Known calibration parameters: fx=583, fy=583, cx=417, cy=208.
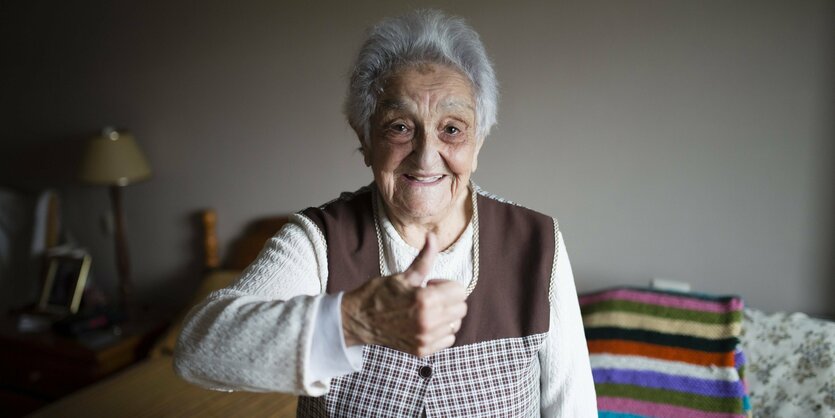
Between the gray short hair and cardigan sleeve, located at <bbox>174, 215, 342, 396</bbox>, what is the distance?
1.38ft

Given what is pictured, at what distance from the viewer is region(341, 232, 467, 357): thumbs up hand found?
701 mm

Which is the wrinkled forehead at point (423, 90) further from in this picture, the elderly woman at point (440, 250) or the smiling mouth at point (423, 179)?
the smiling mouth at point (423, 179)

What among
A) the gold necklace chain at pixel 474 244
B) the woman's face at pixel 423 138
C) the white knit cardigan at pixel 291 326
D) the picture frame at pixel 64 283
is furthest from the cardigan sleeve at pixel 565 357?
the picture frame at pixel 64 283

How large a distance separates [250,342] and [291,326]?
64mm

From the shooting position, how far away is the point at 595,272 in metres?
2.03

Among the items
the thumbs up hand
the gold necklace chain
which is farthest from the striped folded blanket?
the thumbs up hand

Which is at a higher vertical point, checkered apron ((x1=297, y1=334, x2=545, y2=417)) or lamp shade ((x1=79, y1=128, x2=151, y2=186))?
lamp shade ((x1=79, y1=128, x2=151, y2=186))

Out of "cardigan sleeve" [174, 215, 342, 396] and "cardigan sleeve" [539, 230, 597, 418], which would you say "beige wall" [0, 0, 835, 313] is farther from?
"cardigan sleeve" [174, 215, 342, 396]

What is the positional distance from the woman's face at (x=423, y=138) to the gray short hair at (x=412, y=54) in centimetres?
2

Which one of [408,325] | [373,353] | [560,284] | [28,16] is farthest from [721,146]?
[28,16]

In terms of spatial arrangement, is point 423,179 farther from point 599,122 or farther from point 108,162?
point 108,162

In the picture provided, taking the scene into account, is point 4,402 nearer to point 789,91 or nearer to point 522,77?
point 522,77

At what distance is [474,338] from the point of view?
1097 mm

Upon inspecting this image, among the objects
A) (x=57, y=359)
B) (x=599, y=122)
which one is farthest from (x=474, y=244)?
(x=57, y=359)
